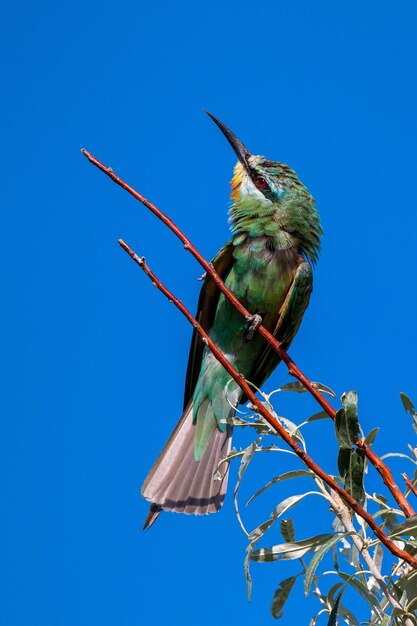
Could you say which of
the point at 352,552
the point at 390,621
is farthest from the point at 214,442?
the point at 390,621

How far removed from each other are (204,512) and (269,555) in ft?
6.16

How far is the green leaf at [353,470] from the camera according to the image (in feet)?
6.06

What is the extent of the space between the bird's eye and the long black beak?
161mm

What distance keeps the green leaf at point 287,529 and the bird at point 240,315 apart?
1.84m

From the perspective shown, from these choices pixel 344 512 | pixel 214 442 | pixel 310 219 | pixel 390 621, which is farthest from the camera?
pixel 310 219

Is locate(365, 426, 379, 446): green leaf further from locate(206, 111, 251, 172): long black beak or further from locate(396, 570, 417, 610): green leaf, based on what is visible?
locate(206, 111, 251, 172): long black beak

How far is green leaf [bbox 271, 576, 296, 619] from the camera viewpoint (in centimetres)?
195

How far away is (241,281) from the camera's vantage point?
13.8 feet

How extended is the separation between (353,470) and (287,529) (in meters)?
0.29

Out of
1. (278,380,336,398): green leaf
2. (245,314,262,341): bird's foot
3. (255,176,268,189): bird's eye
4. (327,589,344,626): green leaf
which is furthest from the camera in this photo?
(255,176,268,189): bird's eye

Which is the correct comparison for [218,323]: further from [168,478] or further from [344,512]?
[344,512]

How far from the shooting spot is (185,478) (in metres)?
3.84

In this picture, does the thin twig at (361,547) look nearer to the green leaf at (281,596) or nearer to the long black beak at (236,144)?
the green leaf at (281,596)

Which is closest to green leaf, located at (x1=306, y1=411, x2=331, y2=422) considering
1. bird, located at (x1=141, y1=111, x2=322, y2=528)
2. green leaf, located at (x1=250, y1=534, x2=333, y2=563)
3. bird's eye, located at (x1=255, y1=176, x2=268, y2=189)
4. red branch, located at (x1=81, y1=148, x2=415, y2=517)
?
red branch, located at (x1=81, y1=148, x2=415, y2=517)
